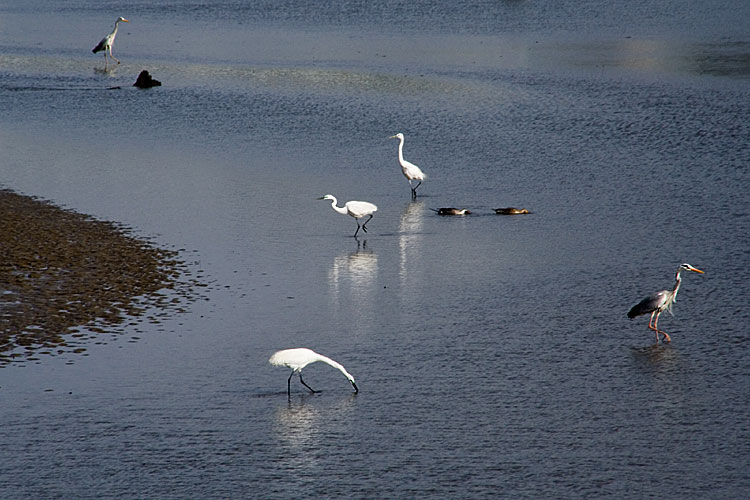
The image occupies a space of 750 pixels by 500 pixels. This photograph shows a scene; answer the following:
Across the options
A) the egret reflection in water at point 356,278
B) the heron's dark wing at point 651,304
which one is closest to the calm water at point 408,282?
the egret reflection in water at point 356,278

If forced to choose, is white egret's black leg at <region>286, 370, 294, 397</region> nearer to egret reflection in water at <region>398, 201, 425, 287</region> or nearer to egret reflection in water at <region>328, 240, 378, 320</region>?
egret reflection in water at <region>328, 240, 378, 320</region>

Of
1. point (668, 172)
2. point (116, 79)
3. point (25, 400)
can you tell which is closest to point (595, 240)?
point (668, 172)

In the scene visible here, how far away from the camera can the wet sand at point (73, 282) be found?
51.1 feet

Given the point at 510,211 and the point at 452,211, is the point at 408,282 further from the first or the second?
the point at 510,211

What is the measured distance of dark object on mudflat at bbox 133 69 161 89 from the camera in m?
42.3

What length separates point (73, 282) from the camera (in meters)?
17.7

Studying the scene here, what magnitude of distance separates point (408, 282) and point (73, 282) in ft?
19.2

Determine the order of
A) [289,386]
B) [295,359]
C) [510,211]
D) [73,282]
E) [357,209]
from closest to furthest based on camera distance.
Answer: [295,359], [289,386], [73,282], [357,209], [510,211]

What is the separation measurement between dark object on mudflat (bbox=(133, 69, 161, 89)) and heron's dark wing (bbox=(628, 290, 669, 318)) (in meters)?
30.7

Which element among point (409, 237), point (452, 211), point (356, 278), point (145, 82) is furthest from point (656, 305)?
point (145, 82)

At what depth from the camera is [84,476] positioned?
1134 cm

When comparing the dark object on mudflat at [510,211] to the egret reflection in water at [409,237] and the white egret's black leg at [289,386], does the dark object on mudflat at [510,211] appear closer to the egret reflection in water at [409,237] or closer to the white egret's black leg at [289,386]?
the egret reflection in water at [409,237]

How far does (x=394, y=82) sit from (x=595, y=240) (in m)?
22.8

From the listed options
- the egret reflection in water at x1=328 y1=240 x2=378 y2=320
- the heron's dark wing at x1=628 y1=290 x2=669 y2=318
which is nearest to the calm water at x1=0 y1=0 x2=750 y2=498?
the egret reflection in water at x1=328 y1=240 x2=378 y2=320
